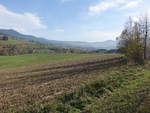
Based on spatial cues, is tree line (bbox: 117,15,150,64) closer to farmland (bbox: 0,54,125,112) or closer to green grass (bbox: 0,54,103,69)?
farmland (bbox: 0,54,125,112)

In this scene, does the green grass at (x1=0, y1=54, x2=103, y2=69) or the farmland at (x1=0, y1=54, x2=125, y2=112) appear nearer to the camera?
the farmland at (x1=0, y1=54, x2=125, y2=112)

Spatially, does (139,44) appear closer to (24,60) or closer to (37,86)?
(37,86)

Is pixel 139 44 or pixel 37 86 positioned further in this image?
pixel 139 44

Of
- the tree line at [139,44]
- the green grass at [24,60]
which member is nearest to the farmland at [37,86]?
the tree line at [139,44]

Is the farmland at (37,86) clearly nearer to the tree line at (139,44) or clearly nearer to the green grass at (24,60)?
the tree line at (139,44)

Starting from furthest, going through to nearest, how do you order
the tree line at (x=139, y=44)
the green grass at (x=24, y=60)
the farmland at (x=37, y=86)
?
the green grass at (x=24, y=60)
the tree line at (x=139, y=44)
the farmland at (x=37, y=86)

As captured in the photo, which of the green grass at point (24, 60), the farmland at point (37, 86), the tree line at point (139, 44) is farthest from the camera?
the green grass at point (24, 60)

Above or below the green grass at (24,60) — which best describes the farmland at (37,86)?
above

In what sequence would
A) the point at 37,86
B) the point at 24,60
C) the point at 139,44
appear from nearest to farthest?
the point at 37,86 < the point at 139,44 < the point at 24,60

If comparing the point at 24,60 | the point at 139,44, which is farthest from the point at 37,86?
the point at 24,60

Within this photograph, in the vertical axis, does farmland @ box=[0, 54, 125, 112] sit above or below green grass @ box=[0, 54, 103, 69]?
above

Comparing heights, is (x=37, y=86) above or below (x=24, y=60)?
above

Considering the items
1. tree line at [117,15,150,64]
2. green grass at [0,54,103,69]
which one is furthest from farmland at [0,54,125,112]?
green grass at [0,54,103,69]

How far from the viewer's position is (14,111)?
9688mm
